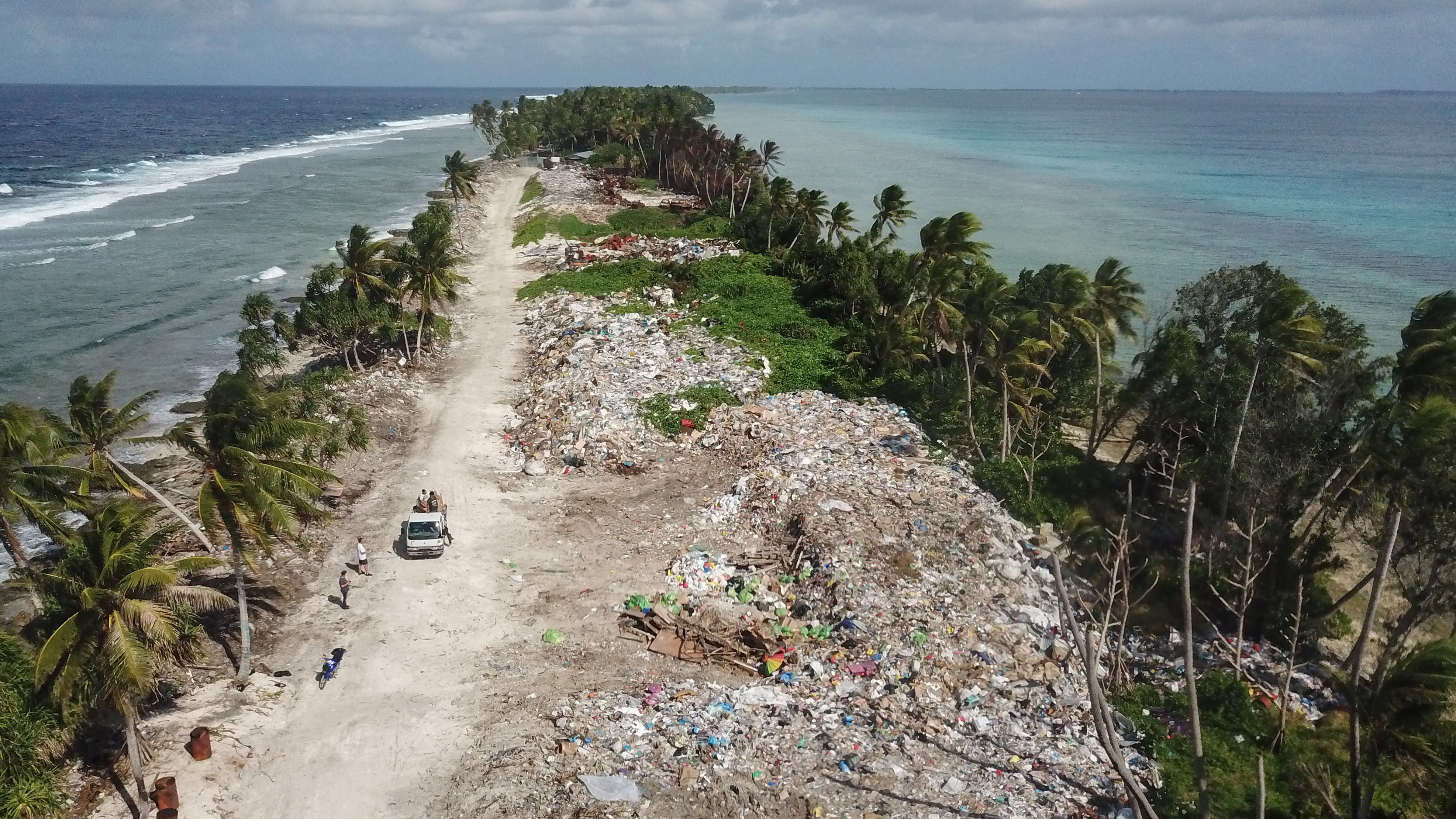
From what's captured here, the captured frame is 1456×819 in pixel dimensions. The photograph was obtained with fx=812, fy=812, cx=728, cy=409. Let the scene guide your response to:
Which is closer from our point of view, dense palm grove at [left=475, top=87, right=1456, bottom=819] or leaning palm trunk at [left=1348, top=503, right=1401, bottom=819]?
leaning palm trunk at [left=1348, top=503, right=1401, bottom=819]

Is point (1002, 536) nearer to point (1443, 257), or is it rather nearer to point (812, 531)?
point (812, 531)

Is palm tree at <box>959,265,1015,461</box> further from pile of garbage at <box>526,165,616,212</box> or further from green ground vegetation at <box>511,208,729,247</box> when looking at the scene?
pile of garbage at <box>526,165,616,212</box>

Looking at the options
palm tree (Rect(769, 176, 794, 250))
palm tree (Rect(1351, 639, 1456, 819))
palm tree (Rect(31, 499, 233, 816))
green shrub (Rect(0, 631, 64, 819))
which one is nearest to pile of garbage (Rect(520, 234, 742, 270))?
palm tree (Rect(769, 176, 794, 250))

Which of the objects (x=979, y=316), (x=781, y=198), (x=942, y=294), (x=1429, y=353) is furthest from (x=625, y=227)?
(x=1429, y=353)

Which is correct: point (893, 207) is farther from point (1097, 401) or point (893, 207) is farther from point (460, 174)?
point (460, 174)

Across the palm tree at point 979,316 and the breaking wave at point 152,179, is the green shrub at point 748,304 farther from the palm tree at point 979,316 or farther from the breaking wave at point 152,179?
the breaking wave at point 152,179
